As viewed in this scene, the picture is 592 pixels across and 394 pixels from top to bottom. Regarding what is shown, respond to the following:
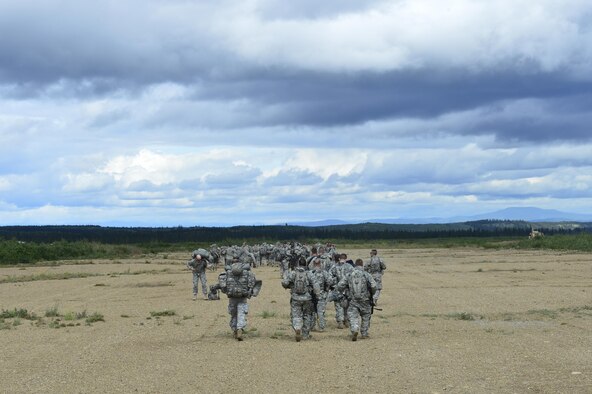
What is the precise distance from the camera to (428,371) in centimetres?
1531

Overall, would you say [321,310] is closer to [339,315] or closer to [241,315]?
[339,315]

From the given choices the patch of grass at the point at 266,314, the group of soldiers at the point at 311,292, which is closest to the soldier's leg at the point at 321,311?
the group of soldiers at the point at 311,292

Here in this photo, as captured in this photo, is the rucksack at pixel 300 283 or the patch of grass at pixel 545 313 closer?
the rucksack at pixel 300 283

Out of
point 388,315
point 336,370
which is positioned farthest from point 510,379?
point 388,315

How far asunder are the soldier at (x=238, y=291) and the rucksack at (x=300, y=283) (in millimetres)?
1205

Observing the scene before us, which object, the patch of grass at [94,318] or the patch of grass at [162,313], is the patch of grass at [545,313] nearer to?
the patch of grass at [162,313]

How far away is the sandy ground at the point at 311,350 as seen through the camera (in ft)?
47.1

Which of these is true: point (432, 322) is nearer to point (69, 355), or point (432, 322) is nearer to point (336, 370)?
point (336, 370)

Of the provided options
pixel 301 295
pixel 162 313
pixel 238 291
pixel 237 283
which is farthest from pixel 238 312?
pixel 162 313

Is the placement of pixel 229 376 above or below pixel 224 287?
below

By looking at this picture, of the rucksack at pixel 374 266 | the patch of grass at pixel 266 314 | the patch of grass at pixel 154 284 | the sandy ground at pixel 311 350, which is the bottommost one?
the sandy ground at pixel 311 350

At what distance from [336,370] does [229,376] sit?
197cm

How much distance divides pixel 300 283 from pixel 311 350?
2.12 metres

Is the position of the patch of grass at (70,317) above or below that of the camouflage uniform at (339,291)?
below
